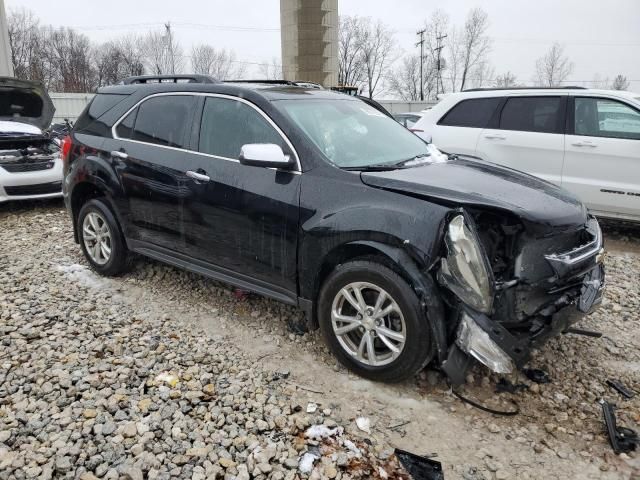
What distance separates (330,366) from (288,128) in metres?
1.66

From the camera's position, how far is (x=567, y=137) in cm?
621

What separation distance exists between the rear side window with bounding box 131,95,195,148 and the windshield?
0.91 metres

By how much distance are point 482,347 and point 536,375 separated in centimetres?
78

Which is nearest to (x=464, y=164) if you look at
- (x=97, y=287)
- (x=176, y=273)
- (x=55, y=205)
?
(x=176, y=273)

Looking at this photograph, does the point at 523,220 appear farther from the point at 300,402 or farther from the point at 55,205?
the point at 55,205

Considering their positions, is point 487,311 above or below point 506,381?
above

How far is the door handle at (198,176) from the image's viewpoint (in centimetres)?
378

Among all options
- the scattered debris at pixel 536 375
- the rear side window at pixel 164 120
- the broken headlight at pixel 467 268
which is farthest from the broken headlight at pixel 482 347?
the rear side window at pixel 164 120

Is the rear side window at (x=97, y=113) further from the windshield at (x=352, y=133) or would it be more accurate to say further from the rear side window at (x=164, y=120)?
the windshield at (x=352, y=133)

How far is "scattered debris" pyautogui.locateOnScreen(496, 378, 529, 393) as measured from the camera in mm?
3158

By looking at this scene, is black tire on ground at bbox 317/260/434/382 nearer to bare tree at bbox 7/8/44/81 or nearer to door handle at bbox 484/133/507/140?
door handle at bbox 484/133/507/140

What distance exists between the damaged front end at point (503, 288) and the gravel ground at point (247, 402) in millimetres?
404

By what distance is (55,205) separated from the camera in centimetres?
835

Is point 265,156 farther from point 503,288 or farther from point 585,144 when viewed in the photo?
point 585,144
